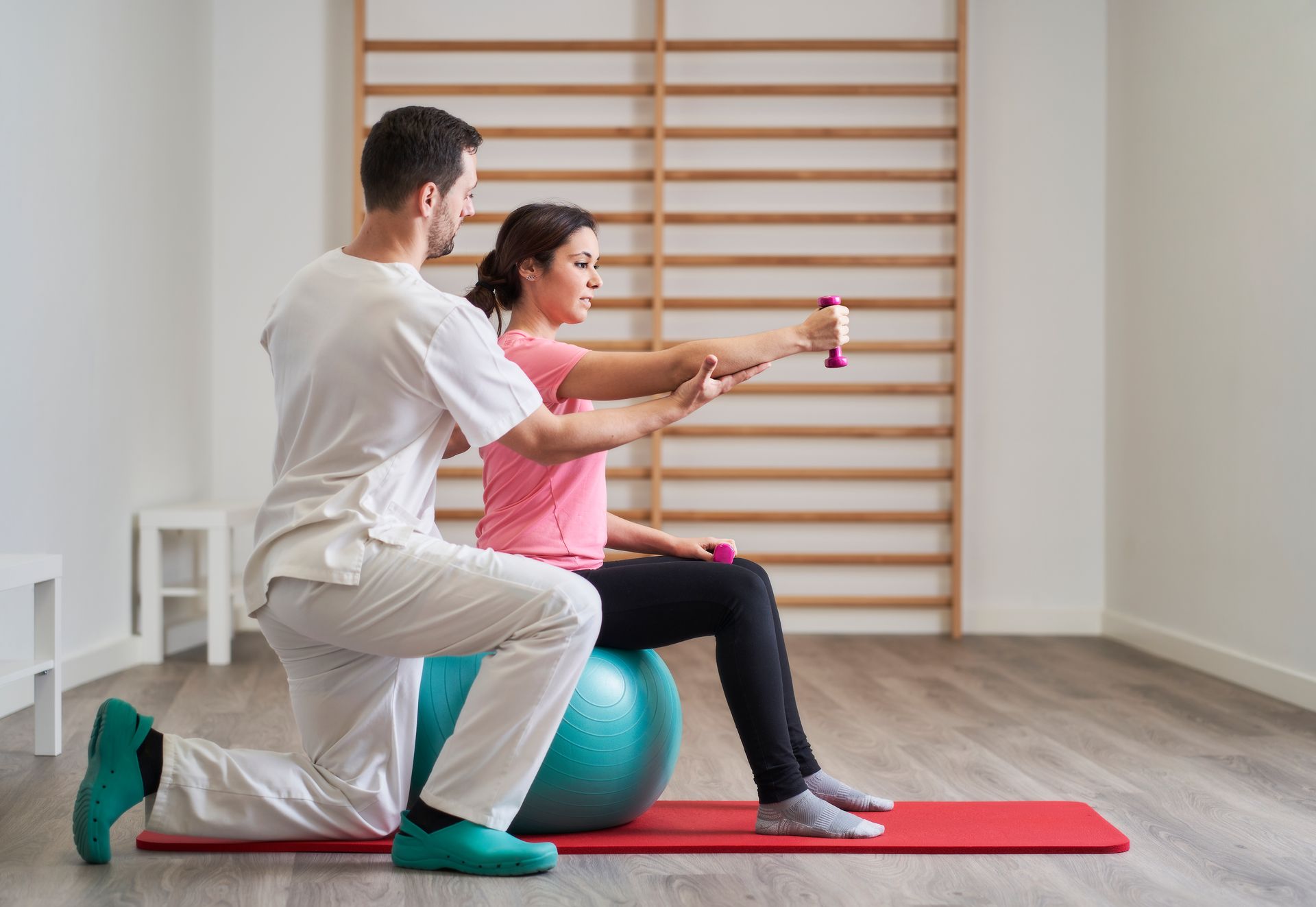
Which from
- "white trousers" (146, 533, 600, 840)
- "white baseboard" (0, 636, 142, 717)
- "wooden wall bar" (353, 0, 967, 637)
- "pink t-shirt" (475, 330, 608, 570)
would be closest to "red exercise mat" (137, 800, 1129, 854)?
"white trousers" (146, 533, 600, 840)

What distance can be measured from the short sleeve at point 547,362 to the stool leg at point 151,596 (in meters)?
2.32

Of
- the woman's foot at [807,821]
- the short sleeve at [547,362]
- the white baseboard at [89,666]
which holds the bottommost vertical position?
the white baseboard at [89,666]

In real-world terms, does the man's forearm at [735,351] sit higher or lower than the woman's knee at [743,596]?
higher

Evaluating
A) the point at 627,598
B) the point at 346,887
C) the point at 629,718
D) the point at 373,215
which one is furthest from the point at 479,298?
the point at 346,887

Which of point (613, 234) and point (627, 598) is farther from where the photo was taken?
point (613, 234)

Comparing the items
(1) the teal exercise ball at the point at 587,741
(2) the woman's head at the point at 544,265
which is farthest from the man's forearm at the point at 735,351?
(1) the teal exercise ball at the point at 587,741

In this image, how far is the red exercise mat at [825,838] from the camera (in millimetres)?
1890

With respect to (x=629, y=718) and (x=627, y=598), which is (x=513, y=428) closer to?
(x=627, y=598)

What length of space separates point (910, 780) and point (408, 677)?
1.09m

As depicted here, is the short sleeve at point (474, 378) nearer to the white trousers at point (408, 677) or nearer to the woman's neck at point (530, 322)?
the white trousers at point (408, 677)

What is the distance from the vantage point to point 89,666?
3.47 metres

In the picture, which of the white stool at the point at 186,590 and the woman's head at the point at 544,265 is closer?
the woman's head at the point at 544,265

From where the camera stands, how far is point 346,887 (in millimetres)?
1712

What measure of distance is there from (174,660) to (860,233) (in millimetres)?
2879
